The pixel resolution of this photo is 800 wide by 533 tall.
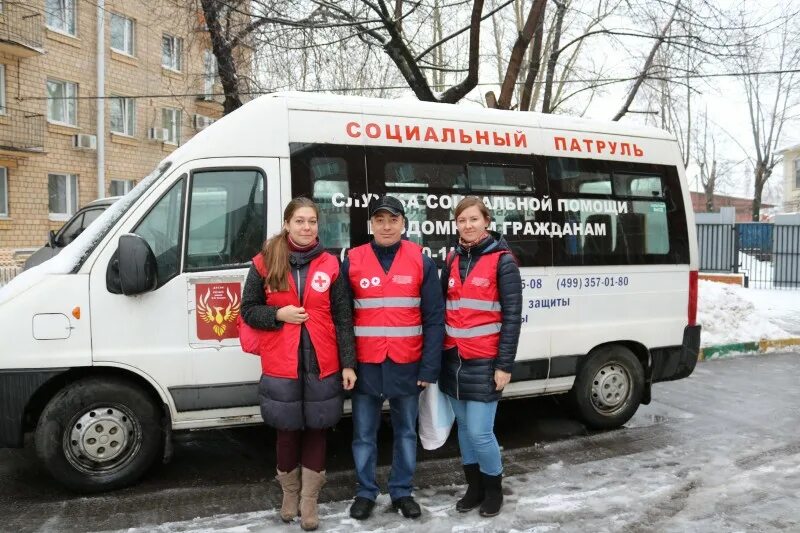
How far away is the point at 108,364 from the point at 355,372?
5.40 ft

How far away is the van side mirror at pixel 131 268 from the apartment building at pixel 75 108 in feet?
49.4

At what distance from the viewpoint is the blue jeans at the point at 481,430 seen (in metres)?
3.93

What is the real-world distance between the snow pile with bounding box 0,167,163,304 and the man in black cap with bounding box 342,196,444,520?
1.61m

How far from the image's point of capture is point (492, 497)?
4.04 m

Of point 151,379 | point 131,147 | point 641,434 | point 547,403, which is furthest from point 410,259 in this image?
point 131,147

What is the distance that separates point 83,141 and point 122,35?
15.0 feet

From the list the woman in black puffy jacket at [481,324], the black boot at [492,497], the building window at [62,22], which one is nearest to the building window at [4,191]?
the building window at [62,22]

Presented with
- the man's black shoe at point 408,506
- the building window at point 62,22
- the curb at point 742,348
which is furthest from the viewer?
the building window at point 62,22

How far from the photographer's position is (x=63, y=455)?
425 centimetres

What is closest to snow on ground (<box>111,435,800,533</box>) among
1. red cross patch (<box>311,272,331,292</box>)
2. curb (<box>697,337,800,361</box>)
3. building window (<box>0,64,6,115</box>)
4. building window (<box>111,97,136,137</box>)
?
red cross patch (<box>311,272,331,292</box>)

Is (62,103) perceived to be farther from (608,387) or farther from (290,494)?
(290,494)

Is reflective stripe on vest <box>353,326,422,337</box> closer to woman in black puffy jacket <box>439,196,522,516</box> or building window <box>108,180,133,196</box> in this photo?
woman in black puffy jacket <box>439,196,522,516</box>

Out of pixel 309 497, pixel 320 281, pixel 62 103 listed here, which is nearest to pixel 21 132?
pixel 62 103

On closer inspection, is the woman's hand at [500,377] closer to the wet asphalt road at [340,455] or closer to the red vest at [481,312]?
the red vest at [481,312]
